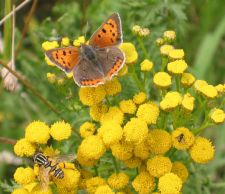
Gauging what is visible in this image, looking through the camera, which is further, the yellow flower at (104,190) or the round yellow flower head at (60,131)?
the round yellow flower head at (60,131)

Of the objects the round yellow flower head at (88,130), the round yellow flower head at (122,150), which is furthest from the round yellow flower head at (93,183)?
the round yellow flower head at (88,130)

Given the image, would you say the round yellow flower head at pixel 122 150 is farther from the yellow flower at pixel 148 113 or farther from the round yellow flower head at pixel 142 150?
the yellow flower at pixel 148 113

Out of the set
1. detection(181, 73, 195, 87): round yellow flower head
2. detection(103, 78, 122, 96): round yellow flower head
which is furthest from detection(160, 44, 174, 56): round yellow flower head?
detection(103, 78, 122, 96): round yellow flower head

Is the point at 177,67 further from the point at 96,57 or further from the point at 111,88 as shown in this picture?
the point at 96,57

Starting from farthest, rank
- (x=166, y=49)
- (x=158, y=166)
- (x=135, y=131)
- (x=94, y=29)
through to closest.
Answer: (x=94, y=29) < (x=166, y=49) < (x=158, y=166) < (x=135, y=131)

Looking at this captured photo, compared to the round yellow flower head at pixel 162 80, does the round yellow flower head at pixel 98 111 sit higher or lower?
lower

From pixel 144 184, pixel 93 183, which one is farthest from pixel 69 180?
pixel 144 184

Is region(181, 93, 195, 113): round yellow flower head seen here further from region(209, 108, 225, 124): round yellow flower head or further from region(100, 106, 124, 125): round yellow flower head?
region(100, 106, 124, 125): round yellow flower head
